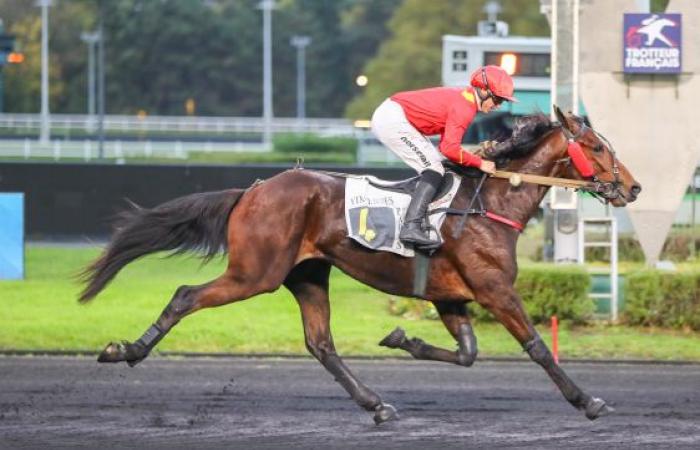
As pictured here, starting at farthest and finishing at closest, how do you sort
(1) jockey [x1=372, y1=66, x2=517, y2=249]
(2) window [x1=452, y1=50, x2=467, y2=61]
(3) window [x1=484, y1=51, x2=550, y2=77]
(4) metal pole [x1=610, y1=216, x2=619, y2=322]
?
(2) window [x1=452, y1=50, x2=467, y2=61] → (3) window [x1=484, y1=51, x2=550, y2=77] → (4) metal pole [x1=610, y1=216, x2=619, y2=322] → (1) jockey [x1=372, y1=66, x2=517, y2=249]

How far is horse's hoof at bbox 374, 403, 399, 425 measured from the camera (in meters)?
8.59

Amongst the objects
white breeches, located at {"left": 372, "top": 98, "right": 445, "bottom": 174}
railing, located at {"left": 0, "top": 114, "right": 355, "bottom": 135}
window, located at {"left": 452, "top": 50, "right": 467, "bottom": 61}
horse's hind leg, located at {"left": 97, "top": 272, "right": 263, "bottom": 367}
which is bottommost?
horse's hind leg, located at {"left": 97, "top": 272, "right": 263, "bottom": 367}

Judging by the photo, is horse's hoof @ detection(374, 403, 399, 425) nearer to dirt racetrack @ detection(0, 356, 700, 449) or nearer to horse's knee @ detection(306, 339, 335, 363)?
dirt racetrack @ detection(0, 356, 700, 449)

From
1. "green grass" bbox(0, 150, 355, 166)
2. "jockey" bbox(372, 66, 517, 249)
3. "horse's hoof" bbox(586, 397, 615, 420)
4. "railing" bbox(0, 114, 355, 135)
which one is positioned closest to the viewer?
"horse's hoof" bbox(586, 397, 615, 420)

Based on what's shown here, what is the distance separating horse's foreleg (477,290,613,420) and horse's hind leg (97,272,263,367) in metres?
1.40

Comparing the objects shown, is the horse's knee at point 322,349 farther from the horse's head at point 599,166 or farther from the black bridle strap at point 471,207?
the horse's head at point 599,166

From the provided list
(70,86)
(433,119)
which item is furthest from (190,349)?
(70,86)

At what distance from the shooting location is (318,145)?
1522 inches

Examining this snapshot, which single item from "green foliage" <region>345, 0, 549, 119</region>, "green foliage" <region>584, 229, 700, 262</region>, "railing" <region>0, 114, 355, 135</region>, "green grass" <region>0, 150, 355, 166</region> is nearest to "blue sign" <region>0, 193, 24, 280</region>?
"green foliage" <region>584, 229, 700, 262</region>

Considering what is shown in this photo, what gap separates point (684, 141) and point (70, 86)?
55.3 m

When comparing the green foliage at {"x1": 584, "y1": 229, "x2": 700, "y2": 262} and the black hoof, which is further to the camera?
the green foliage at {"x1": 584, "y1": 229, "x2": 700, "y2": 262}

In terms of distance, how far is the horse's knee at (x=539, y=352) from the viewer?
8453 millimetres

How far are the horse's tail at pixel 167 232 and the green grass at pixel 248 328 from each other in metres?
2.42

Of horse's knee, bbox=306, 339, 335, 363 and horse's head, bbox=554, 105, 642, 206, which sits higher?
horse's head, bbox=554, 105, 642, 206
